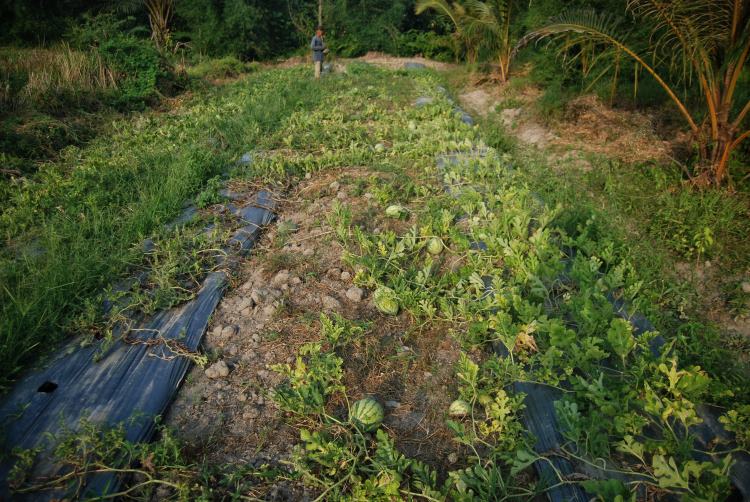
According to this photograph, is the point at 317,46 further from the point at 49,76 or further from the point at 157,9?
the point at 157,9

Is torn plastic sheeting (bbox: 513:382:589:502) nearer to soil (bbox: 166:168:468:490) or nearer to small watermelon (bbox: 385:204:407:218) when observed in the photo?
soil (bbox: 166:168:468:490)

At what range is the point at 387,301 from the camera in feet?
9.27

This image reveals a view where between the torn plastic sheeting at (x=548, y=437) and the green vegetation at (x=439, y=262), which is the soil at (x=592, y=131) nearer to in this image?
the green vegetation at (x=439, y=262)

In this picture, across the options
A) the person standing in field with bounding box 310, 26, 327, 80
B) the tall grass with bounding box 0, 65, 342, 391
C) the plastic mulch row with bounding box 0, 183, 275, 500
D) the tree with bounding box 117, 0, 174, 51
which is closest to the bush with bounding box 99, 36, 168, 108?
the tall grass with bounding box 0, 65, 342, 391

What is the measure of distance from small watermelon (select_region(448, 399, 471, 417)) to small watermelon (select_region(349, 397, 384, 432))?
0.36m

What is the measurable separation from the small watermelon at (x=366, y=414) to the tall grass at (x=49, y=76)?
7206 millimetres

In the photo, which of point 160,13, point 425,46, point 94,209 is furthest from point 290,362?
point 425,46

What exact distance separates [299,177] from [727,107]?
175 inches

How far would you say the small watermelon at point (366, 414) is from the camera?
2.10m

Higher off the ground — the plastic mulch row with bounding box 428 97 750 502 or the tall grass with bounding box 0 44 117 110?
the tall grass with bounding box 0 44 117 110

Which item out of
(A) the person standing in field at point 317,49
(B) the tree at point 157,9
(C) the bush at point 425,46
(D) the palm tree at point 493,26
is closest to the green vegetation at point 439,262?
(D) the palm tree at point 493,26

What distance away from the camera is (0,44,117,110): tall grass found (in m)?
6.45

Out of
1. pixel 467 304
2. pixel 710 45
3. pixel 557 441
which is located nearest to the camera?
pixel 557 441

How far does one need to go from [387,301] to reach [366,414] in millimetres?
869
